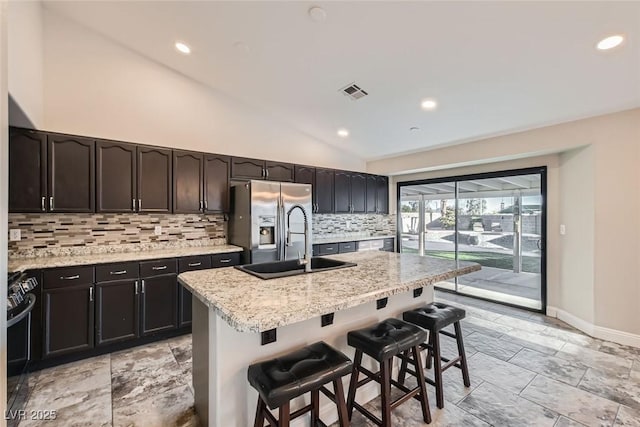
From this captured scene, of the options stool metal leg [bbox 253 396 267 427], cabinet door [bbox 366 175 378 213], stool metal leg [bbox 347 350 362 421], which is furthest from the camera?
cabinet door [bbox 366 175 378 213]

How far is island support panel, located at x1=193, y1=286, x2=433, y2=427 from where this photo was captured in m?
1.50

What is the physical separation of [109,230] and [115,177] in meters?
0.69

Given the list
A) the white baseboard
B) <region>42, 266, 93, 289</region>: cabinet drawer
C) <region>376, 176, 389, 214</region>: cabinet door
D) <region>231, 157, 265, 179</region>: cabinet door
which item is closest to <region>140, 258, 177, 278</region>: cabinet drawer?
<region>42, 266, 93, 289</region>: cabinet drawer

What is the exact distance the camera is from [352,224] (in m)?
5.90

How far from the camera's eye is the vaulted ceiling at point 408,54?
2.18 m

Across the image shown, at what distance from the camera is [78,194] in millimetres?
2953

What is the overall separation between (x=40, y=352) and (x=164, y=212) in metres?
1.68

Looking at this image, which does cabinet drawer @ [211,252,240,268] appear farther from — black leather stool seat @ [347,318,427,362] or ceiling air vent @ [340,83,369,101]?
ceiling air vent @ [340,83,369,101]

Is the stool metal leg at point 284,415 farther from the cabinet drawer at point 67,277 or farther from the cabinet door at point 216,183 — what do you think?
the cabinet door at point 216,183

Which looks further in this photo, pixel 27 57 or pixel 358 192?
pixel 358 192

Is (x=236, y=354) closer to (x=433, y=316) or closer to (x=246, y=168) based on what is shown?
(x=433, y=316)

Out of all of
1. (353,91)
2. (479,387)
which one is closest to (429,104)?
(353,91)

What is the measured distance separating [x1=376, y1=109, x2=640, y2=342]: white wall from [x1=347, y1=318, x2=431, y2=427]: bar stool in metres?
2.84

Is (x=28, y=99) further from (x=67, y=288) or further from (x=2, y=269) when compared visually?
(x=2, y=269)
